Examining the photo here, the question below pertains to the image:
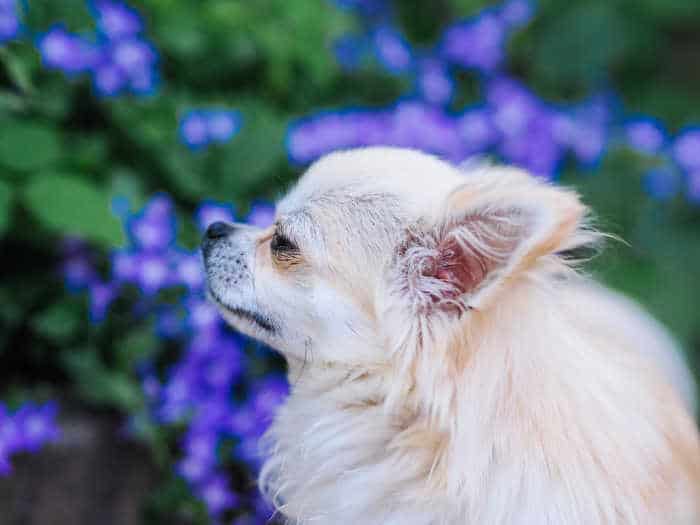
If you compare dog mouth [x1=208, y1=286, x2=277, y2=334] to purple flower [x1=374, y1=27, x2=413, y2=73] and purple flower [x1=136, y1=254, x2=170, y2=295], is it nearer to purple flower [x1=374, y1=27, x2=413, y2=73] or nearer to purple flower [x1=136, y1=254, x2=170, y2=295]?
purple flower [x1=136, y1=254, x2=170, y2=295]

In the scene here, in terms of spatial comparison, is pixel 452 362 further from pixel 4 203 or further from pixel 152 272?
pixel 4 203

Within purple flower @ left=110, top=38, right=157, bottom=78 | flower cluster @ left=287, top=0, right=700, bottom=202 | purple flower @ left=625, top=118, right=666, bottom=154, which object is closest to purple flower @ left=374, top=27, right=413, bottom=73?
flower cluster @ left=287, top=0, right=700, bottom=202

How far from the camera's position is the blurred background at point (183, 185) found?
2279 millimetres

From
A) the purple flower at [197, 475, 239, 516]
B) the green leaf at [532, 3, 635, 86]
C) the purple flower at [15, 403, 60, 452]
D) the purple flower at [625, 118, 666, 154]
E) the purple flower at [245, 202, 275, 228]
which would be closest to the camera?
the purple flower at [15, 403, 60, 452]

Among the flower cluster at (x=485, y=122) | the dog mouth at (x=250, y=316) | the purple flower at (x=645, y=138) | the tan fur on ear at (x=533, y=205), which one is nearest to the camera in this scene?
the tan fur on ear at (x=533, y=205)

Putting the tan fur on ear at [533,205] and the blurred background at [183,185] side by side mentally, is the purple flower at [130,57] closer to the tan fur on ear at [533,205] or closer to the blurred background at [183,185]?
the blurred background at [183,185]

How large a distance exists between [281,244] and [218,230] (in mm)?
258

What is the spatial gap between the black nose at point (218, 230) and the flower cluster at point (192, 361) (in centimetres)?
32

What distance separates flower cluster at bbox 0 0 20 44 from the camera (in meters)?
2.14

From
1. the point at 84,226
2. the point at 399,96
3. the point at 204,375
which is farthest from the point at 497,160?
the point at 84,226

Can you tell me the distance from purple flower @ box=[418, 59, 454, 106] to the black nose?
1527mm

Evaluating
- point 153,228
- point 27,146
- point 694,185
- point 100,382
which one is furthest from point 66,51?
point 694,185

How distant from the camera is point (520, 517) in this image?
152cm

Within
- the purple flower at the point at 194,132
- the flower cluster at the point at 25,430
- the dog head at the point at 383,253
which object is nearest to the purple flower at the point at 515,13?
the purple flower at the point at 194,132
